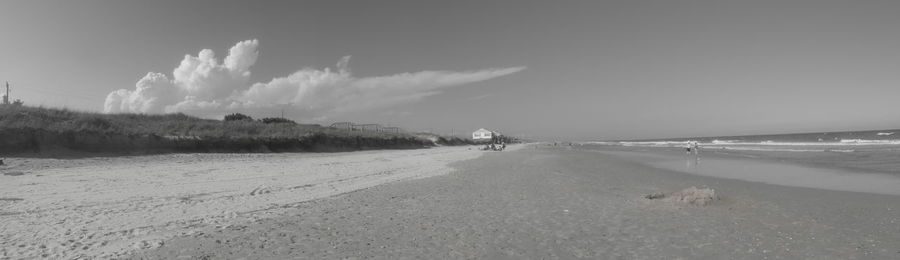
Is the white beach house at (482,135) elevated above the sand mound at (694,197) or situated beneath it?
elevated above

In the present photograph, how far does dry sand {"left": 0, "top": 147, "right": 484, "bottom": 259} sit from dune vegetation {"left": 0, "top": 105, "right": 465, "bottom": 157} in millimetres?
2838

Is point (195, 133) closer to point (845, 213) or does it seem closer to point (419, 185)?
point (419, 185)

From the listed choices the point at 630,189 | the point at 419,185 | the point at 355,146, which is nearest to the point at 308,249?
the point at 419,185

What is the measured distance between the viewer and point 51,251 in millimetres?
5012

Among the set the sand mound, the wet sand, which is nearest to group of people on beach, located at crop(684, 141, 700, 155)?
the wet sand

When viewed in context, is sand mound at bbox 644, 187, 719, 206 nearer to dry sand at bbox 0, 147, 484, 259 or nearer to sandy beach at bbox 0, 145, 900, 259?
sandy beach at bbox 0, 145, 900, 259

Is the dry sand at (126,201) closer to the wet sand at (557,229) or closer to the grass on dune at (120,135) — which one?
the wet sand at (557,229)

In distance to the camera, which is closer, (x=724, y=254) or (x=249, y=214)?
(x=724, y=254)

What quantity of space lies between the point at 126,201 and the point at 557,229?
333 inches

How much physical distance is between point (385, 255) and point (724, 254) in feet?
13.8

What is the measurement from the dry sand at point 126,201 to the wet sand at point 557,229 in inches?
25.1

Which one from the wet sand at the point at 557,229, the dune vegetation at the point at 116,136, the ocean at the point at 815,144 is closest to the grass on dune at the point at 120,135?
the dune vegetation at the point at 116,136

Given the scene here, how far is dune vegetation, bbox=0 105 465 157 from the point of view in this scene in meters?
18.3

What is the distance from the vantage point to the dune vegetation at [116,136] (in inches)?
722
